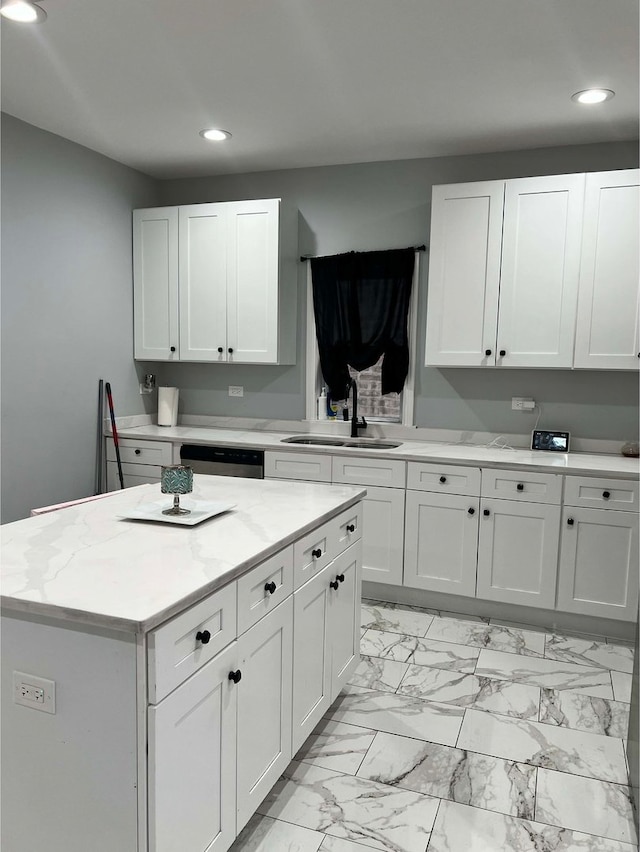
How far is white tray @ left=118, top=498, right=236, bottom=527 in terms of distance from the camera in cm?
206

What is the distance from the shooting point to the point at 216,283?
4.41 metres

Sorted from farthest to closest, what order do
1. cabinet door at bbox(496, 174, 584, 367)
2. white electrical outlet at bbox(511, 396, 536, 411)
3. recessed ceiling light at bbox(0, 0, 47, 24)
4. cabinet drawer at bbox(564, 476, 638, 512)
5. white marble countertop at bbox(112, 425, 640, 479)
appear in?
white electrical outlet at bbox(511, 396, 536, 411) < cabinet door at bbox(496, 174, 584, 367) < white marble countertop at bbox(112, 425, 640, 479) < cabinet drawer at bbox(564, 476, 638, 512) < recessed ceiling light at bbox(0, 0, 47, 24)

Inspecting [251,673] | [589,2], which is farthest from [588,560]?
[589,2]

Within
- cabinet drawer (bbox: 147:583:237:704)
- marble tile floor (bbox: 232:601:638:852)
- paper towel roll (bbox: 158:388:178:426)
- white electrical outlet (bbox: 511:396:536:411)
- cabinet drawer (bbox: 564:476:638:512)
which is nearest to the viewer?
cabinet drawer (bbox: 147:583:237:704)

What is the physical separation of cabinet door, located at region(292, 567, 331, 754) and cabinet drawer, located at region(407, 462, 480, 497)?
1.46 metres

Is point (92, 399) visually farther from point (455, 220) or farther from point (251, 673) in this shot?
point (251, 673)

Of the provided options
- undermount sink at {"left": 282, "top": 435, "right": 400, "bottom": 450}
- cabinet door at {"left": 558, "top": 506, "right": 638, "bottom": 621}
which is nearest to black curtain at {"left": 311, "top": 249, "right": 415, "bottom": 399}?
undermount sink at {"left": 282, "top": 435, "right": 400, "bottom": 450}

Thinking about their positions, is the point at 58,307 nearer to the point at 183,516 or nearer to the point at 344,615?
the point at 183,516

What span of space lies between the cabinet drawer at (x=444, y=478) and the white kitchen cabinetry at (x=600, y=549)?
1.66 ft

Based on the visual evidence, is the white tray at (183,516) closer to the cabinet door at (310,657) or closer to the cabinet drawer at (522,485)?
the cabinet door at (310,657)

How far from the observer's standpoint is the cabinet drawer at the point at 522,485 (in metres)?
3.46

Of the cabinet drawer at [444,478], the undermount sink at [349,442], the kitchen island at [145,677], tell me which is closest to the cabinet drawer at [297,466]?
the undermount sink at [349,442]

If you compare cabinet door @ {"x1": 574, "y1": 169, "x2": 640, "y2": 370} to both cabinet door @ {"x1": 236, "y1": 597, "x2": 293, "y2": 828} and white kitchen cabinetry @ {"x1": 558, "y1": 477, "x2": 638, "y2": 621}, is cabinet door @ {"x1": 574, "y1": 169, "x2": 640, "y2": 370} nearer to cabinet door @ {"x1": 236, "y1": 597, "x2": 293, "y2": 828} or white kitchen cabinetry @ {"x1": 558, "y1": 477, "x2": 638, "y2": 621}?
white kitchen cabinetry @ {"x1": 558, "y1": 477, "x2": 638, "y2": 621}

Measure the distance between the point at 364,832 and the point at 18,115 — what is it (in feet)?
12.7
